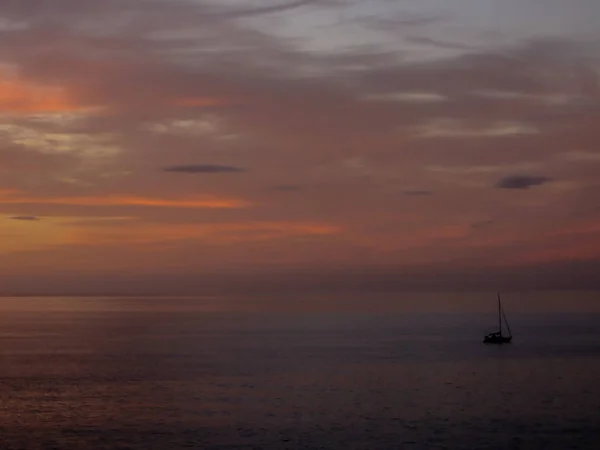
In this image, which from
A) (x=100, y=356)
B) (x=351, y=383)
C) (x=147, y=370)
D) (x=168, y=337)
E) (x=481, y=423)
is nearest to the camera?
(x=481, y=423)

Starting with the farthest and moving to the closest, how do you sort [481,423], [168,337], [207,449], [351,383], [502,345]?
[168,337] → [502,345] → [351,383] → [481,423] → [207,449]

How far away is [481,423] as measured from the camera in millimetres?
71562

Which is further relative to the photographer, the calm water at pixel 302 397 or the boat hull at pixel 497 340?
the boat hull at pixel 497 340

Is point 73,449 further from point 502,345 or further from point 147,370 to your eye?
point 502,345

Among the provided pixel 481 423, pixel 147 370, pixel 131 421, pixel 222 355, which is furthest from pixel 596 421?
pixel 222 355

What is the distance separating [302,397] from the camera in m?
87.0

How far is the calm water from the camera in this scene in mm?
65125

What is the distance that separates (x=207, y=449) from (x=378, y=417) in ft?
64.9

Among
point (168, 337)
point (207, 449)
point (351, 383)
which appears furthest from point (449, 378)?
point (168, 337)

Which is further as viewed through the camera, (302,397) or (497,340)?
(497,340)

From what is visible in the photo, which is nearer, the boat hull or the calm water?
the calm water

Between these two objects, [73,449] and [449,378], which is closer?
[73,449]

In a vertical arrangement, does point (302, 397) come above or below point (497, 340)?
above

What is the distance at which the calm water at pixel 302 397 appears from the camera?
65125mm
